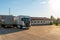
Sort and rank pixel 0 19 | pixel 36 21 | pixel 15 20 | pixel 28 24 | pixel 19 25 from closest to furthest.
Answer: pixel 28 24
pixel 19 25
pixel 15 20
pixel 0 19
pixel 36 21

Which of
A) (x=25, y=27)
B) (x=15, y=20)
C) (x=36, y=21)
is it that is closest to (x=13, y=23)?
(x=15, y=20)

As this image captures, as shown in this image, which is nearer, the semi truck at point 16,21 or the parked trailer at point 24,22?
the parked trailer at point 24,22

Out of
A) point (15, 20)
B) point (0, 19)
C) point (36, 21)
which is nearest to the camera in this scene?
point (15, 20)

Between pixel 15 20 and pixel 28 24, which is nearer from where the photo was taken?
pixel 28 24

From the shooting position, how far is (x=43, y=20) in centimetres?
5734

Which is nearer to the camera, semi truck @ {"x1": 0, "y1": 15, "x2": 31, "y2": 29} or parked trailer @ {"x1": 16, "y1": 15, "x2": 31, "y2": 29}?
parked trailer @ {"x1": 16, "y1": 15, "x2": 31, "y2": 29}

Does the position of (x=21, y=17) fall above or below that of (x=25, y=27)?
above

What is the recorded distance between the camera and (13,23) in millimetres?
33938

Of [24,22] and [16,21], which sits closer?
[24,22]

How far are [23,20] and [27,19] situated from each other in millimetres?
973

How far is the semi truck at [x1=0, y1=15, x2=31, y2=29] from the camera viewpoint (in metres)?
28.2

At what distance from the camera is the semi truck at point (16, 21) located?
1109 inches

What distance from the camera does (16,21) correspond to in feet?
106

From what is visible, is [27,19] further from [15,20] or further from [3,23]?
[3,23]
